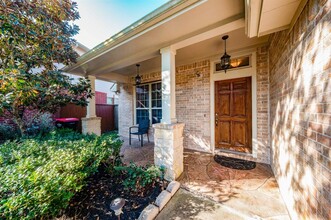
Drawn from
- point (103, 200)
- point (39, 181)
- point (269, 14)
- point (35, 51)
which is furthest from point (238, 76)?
point (35, 51)

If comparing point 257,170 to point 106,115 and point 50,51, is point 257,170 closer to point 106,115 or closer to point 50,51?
point 50,51

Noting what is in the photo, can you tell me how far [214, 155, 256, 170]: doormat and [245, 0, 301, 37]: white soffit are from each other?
2.53 m

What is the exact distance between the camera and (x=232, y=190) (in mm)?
2031

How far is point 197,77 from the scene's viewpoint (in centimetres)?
375

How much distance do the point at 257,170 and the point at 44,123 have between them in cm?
578

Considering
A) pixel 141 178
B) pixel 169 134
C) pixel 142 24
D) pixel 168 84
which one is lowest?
pixel 141 178

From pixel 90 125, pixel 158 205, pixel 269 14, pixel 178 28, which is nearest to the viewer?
pixel 269 14

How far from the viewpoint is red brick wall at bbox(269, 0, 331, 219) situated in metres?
0.93

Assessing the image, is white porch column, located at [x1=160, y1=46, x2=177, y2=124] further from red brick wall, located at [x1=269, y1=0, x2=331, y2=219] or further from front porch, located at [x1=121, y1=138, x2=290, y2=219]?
red brick wall, located at [x1=269, y1=0, x2=331, y2=219]

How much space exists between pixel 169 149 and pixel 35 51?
3.35 m

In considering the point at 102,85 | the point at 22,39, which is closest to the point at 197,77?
the point at 22,39

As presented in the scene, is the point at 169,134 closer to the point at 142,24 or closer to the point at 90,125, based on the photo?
the point at 142,24

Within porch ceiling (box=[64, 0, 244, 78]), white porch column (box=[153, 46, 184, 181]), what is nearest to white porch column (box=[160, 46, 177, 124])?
white porch column (box=[153, 46, 184, 181])

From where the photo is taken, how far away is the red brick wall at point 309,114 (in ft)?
3.06
